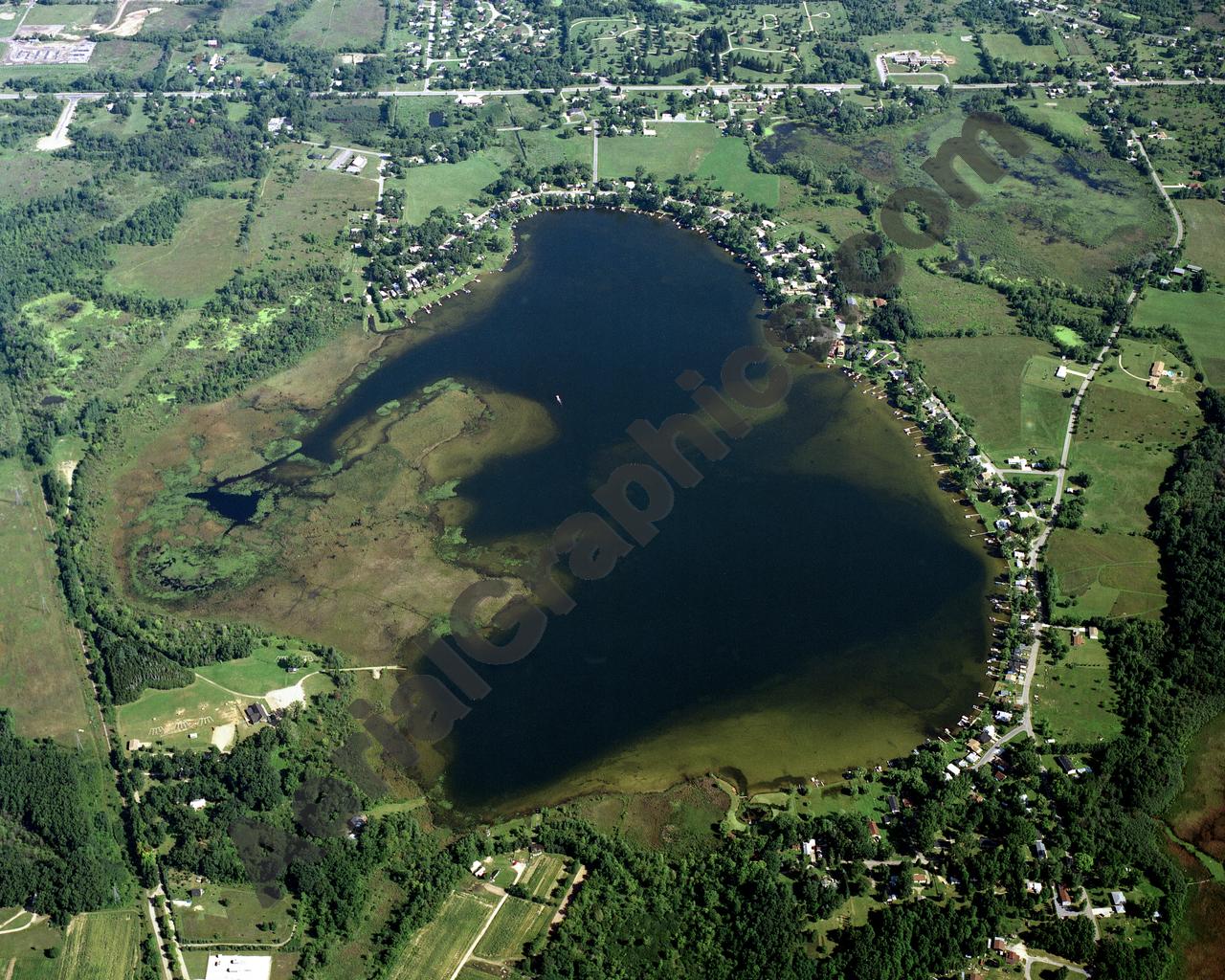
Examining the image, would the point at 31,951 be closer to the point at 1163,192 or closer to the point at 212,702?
the point at 212,702

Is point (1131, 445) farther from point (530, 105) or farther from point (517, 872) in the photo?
point (530, 105)

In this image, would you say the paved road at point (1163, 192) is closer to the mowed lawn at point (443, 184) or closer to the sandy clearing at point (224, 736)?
the mowed lawn at point (443, 184)

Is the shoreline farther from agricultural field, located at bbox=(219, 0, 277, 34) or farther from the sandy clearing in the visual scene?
agricultural field, located at bbox=(219, 0, 277, 34)

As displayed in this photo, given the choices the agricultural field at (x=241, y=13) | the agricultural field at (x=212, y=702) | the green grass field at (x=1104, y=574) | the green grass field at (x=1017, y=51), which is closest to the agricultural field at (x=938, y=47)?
the green grass field at (x=1017, y=51)

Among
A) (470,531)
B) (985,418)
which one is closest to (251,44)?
(470,531)

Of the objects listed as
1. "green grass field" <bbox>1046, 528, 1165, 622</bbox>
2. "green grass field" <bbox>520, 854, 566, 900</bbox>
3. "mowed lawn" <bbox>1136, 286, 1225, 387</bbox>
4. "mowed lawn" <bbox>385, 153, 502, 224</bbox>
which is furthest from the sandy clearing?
"mowed lawn" <bbox>1136, 286, 1225, 387</bbox>
